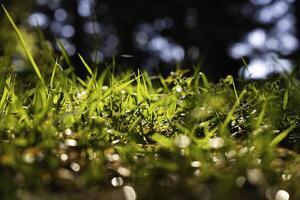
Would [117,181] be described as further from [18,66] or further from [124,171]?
[18,66]

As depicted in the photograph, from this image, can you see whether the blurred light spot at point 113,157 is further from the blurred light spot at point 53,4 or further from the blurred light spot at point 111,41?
the blurred light spot at point 111,41

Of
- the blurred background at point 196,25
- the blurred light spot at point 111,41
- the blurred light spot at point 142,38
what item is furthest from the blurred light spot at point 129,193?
the blurred light spot at point 111,41

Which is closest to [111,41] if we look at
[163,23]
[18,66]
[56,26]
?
[56,26]

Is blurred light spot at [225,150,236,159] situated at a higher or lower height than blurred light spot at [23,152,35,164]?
lower

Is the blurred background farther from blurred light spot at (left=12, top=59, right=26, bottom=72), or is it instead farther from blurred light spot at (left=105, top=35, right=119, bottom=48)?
blurred light spot at (left=12, top=59, right=26, bottom=72)

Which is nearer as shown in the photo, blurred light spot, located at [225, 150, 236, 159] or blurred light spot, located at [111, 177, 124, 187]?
blurred light spot, located at [111, 177, 124, 187]

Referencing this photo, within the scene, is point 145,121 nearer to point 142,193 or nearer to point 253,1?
point 142,193

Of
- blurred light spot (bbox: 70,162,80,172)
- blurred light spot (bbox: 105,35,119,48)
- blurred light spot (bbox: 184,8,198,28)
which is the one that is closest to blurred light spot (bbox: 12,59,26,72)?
blurred light spot (bbox: 70,162,80,172)
